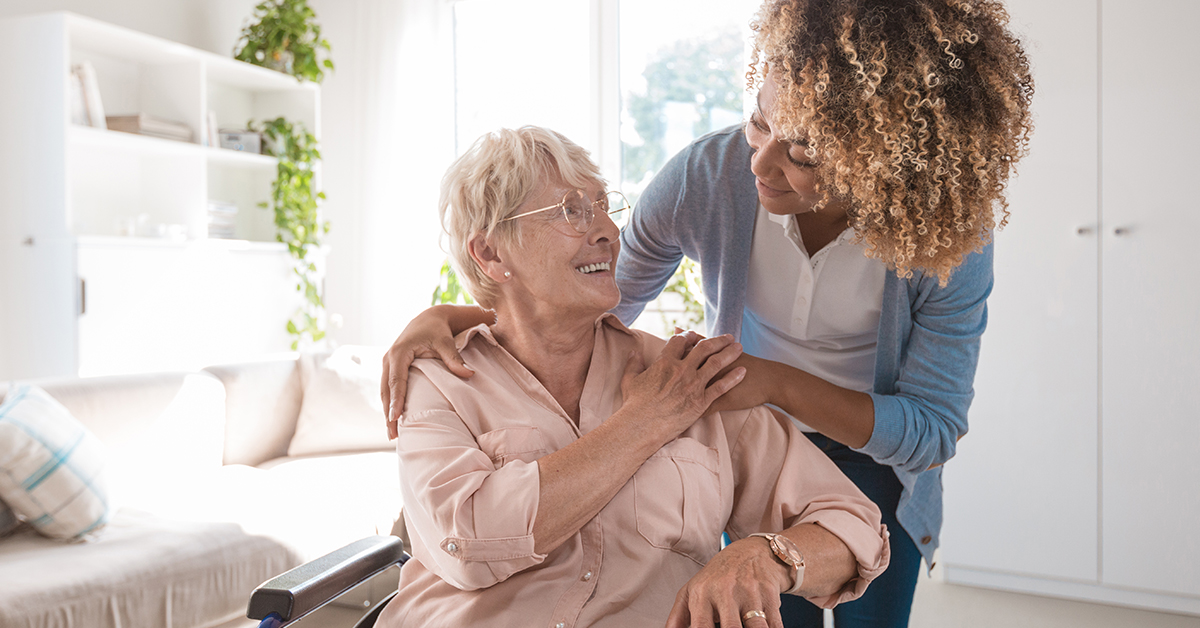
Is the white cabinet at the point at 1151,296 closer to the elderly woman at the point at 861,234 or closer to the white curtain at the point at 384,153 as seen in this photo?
the elderly woman at the point at 861,234

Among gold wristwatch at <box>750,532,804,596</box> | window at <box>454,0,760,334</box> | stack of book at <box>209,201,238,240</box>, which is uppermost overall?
window at <box>454,0,760,334</box>

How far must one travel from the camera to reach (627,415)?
3.78ft

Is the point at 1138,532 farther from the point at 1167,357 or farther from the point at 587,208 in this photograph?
the point at 587,208

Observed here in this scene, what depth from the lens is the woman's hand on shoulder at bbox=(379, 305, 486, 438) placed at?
126 centimetres

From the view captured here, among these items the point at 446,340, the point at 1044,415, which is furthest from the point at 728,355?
the point at 1044,415

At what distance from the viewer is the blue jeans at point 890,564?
4.80ft

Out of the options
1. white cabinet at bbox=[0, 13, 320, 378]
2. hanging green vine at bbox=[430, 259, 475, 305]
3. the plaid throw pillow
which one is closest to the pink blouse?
the plaid throw pillow

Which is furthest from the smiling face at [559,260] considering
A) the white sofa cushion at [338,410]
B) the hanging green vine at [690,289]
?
the hanging green vine at [690,289]

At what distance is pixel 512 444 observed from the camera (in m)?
1.24

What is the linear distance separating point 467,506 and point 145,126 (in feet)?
11.7

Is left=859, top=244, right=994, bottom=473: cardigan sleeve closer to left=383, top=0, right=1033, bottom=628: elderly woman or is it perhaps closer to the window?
left=383, top=0, right=1033, bottom=628: elderly woman

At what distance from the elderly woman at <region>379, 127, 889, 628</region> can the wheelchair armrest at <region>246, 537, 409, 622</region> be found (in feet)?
0.47

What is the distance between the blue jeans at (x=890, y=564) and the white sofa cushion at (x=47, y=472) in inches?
78.1

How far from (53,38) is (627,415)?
138 inches
